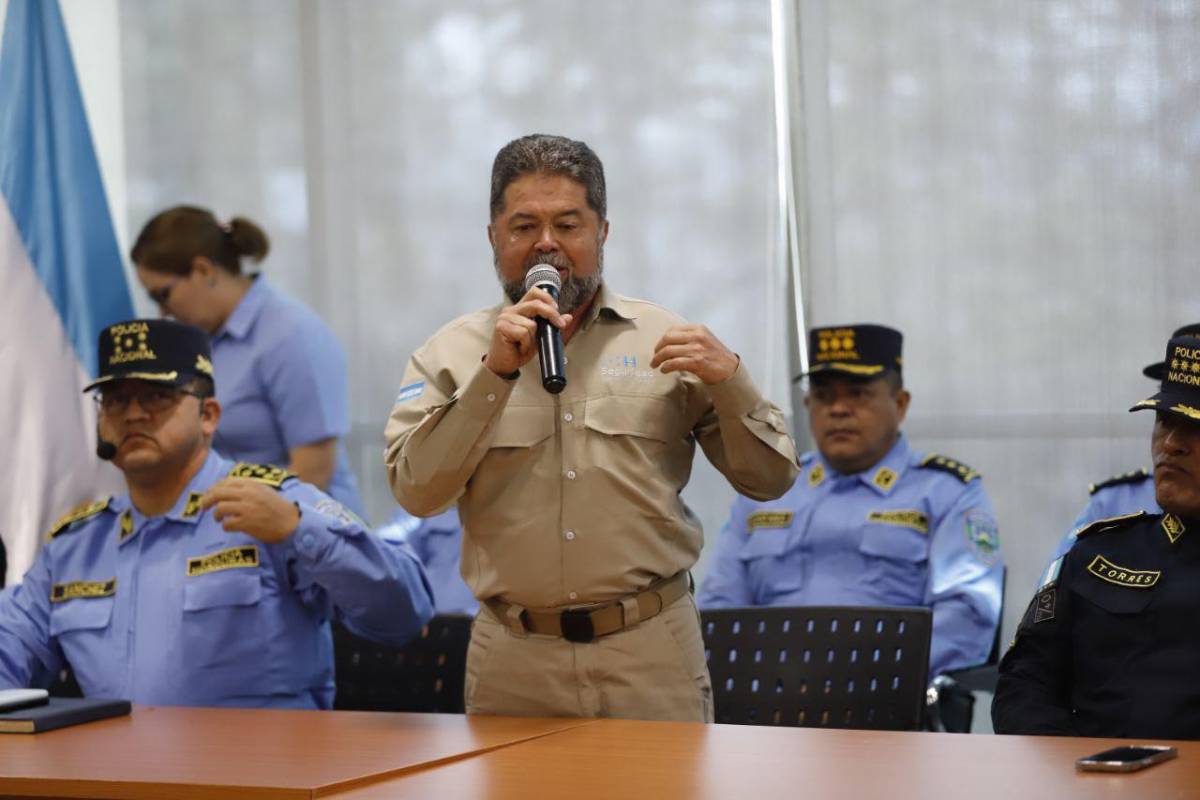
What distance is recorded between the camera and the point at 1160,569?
2.44m

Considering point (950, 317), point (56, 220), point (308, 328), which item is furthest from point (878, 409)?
point (56, 220)

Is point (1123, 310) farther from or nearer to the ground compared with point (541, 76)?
nearer to the ground

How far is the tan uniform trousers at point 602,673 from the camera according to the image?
2.39 meters

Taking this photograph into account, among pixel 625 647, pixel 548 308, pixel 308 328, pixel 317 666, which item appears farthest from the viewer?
pixel 308 328

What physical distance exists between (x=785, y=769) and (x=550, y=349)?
2.30 ft

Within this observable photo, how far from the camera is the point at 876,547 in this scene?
3857 mm

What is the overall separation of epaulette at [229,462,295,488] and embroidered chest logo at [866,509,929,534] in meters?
1.60

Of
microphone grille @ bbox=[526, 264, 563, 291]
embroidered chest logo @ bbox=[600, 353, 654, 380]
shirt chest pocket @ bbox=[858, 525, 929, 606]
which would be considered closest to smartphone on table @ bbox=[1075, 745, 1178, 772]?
embroidered chest logo @ bbox=[600, 353, 654, 380]

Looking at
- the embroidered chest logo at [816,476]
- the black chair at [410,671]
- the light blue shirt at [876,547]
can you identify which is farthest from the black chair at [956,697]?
the black chair at [410,671]

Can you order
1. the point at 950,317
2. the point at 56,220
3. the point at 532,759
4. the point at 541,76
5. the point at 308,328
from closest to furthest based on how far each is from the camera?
the point at 532,759, the point at 56,220, the point at 308,328, the point at 950,317, the point at 541,76

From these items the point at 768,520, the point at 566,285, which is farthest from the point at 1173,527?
the point at 768,520

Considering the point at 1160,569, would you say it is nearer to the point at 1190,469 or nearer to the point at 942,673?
the point at 1190,469

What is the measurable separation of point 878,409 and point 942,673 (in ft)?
3.00

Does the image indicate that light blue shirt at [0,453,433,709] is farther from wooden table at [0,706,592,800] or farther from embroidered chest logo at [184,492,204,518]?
wooden table at [0,706,592,800]
